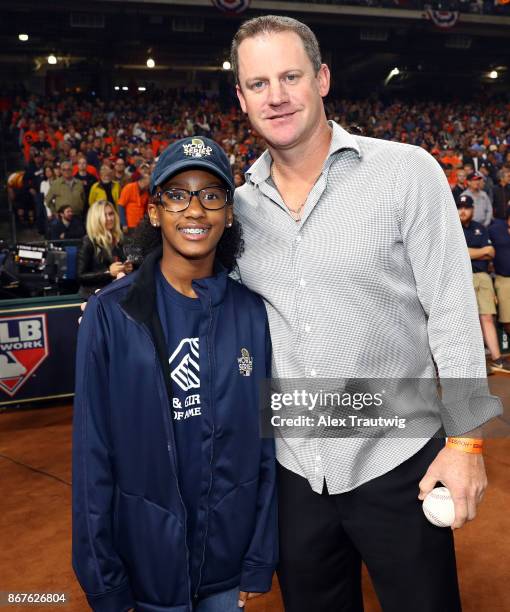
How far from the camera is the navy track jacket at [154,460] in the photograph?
182 centimetres

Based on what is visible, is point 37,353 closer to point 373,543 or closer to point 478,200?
point 373,543

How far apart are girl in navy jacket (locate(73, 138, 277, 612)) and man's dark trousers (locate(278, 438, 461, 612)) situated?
0.29ft

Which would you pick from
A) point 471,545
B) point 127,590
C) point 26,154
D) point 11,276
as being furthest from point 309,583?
point 26,154

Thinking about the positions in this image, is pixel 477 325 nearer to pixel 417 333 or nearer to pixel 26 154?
pixel 417 333

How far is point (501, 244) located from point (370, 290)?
6.36 metres

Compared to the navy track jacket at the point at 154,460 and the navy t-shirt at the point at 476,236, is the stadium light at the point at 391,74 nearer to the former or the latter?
the navy t-shirt at the point at 476,236

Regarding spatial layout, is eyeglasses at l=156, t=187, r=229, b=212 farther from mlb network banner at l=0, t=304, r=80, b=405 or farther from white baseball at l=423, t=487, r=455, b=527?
mlb network banner at l=0, t=304, r=80, b=405

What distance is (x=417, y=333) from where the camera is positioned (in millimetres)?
1995

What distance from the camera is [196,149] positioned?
6.30ft

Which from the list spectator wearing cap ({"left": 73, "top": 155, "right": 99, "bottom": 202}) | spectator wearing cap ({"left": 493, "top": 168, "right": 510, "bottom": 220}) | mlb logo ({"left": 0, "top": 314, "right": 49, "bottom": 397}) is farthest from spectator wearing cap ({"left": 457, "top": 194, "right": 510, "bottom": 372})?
spectator wearing cap ({"left": 73, "top": 155, "right": 99, "bottom": 202})

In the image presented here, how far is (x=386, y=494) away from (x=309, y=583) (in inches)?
15.1

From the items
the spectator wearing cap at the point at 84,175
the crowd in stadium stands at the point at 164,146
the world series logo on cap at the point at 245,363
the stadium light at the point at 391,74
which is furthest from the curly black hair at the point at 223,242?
the stadium light at the point at 391,74

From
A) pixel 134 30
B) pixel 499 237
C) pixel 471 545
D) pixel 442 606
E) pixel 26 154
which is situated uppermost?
pixel 134 30

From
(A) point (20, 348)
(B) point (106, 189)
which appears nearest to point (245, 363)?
(A) point (20, 348)
